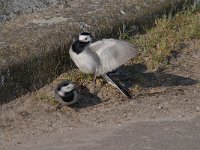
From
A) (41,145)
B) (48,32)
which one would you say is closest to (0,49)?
(48,32)

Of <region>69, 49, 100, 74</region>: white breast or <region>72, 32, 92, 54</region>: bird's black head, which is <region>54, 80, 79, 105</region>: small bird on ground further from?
<region>72, 32, 92, 54</region>: bird's black head

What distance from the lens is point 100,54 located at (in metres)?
6.88

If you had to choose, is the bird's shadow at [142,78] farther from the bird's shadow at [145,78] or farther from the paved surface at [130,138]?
the paved surface at [130,138]

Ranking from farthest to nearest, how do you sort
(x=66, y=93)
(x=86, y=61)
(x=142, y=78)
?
(x=142, y=78) → (x=86, y=61) → (x=66, y=93)

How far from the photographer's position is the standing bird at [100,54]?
6.82 metres

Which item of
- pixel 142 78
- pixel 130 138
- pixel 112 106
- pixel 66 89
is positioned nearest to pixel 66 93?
pixel 66 89

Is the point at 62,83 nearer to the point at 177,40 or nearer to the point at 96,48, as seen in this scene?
the point at 96,48

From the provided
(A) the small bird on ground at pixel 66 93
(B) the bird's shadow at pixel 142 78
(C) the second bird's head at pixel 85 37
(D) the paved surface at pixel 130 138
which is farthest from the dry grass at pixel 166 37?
(D) the paved surface at pixel 130 138

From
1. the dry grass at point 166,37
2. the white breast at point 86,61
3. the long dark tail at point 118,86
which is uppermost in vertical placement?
the white breast at point 86,61

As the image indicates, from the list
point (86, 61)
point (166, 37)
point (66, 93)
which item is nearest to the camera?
point (66, 93)

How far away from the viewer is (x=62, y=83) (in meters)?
6.70

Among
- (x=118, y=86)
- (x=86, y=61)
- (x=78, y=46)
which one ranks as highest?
(x=78, y=46)

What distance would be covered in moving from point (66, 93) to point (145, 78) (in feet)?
3.65

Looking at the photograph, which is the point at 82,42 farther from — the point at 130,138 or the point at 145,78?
the point at 130,138
